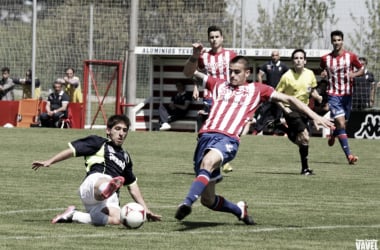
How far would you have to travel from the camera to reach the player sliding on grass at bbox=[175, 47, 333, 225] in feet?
32.9

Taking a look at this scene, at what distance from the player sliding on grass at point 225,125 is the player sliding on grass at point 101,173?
1.93 ft

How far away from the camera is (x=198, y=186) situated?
32.1ft

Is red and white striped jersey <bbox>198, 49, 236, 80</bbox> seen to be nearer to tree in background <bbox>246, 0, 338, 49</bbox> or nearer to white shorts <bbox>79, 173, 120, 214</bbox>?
white shorts <bbox>79, 173, 120, 214</bbox>

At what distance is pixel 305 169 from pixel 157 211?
584 centimetres

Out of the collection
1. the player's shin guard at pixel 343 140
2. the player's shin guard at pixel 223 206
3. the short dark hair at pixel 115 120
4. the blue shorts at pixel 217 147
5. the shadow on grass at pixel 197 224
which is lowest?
the player's shin guard at pixel 343 140

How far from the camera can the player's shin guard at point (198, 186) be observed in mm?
9633

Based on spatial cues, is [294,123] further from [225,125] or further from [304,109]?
[304,109]

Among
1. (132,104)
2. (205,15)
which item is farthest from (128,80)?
(205,15)

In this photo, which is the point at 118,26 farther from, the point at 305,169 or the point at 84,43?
the point at 305,169

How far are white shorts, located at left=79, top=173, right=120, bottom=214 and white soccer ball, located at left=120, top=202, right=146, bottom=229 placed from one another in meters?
0.26

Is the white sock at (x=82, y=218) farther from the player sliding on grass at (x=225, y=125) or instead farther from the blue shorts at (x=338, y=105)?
the blue shorts at (x=338, y=105)

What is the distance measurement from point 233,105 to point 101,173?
151 centimetres

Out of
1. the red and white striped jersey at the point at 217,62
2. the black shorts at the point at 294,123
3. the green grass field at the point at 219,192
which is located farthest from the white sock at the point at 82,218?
the black shorts at the point at 294,123

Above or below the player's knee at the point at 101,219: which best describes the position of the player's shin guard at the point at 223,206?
above
